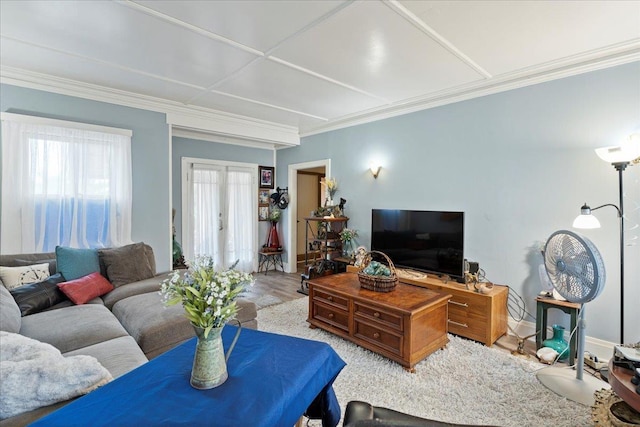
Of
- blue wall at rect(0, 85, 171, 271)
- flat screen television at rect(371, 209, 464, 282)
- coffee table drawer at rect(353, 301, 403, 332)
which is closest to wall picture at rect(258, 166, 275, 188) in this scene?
blue wall at rect(0, 85, 171, 271)

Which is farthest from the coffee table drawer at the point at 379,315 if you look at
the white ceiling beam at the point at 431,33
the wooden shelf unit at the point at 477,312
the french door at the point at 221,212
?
the french door at the point at 221,212

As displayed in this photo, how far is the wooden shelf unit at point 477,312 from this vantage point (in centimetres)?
292

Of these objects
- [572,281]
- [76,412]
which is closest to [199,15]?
[76,412]

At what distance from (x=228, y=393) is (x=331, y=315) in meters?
2.01

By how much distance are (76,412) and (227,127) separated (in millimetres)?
4222

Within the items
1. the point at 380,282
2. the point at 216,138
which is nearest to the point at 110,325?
the point at 380,282

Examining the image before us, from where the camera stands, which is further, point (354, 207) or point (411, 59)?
point (354, 207)

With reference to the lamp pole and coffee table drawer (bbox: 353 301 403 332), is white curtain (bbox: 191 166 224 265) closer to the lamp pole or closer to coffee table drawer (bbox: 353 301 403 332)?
coffee table drawer (bbox: 353 301 403 332)

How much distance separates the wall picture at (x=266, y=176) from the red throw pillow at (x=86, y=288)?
3.44 metres

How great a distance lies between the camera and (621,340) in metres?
2.56

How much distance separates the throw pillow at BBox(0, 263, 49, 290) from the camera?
8.64 ft

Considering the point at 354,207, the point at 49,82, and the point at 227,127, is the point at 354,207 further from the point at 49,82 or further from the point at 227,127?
the point at 49,82

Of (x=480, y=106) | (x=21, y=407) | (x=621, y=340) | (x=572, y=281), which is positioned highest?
(x=480, y=106)

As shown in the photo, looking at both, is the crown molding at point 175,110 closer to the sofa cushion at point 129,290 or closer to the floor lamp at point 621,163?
the sofa cushion at point 129,290
